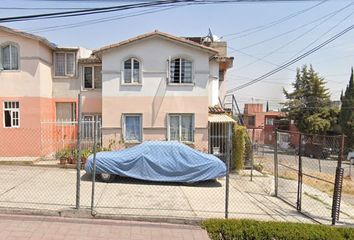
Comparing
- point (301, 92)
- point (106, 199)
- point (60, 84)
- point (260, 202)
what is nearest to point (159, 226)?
point (106, 199)

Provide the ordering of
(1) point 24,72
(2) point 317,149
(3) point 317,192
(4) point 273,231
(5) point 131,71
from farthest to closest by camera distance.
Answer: (5) point 131,71
(1) point 24,72
(2) point 317,149
(3) point 317,192
(4) point 273,231

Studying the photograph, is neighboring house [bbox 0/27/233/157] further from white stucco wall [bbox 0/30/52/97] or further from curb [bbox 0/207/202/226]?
curb [bbox 0/207/202/226]

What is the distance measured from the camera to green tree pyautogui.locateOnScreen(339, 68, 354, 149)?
33.4 meters

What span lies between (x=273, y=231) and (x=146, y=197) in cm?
443

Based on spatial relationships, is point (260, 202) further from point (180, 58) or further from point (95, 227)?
point (180, 58)

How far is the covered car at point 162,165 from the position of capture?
11.2 m

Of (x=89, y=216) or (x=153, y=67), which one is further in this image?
(x=153, y=67)

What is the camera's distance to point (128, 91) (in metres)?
15.9

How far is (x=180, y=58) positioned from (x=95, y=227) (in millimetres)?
10945

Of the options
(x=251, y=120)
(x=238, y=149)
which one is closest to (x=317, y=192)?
(x=238, y=149)

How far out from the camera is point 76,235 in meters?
5.84

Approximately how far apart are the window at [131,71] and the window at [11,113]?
17.9 ft

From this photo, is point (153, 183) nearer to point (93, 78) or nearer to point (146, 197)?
point (146, 197)

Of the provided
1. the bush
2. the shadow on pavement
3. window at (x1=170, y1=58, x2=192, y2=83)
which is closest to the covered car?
the shadow on pavement
